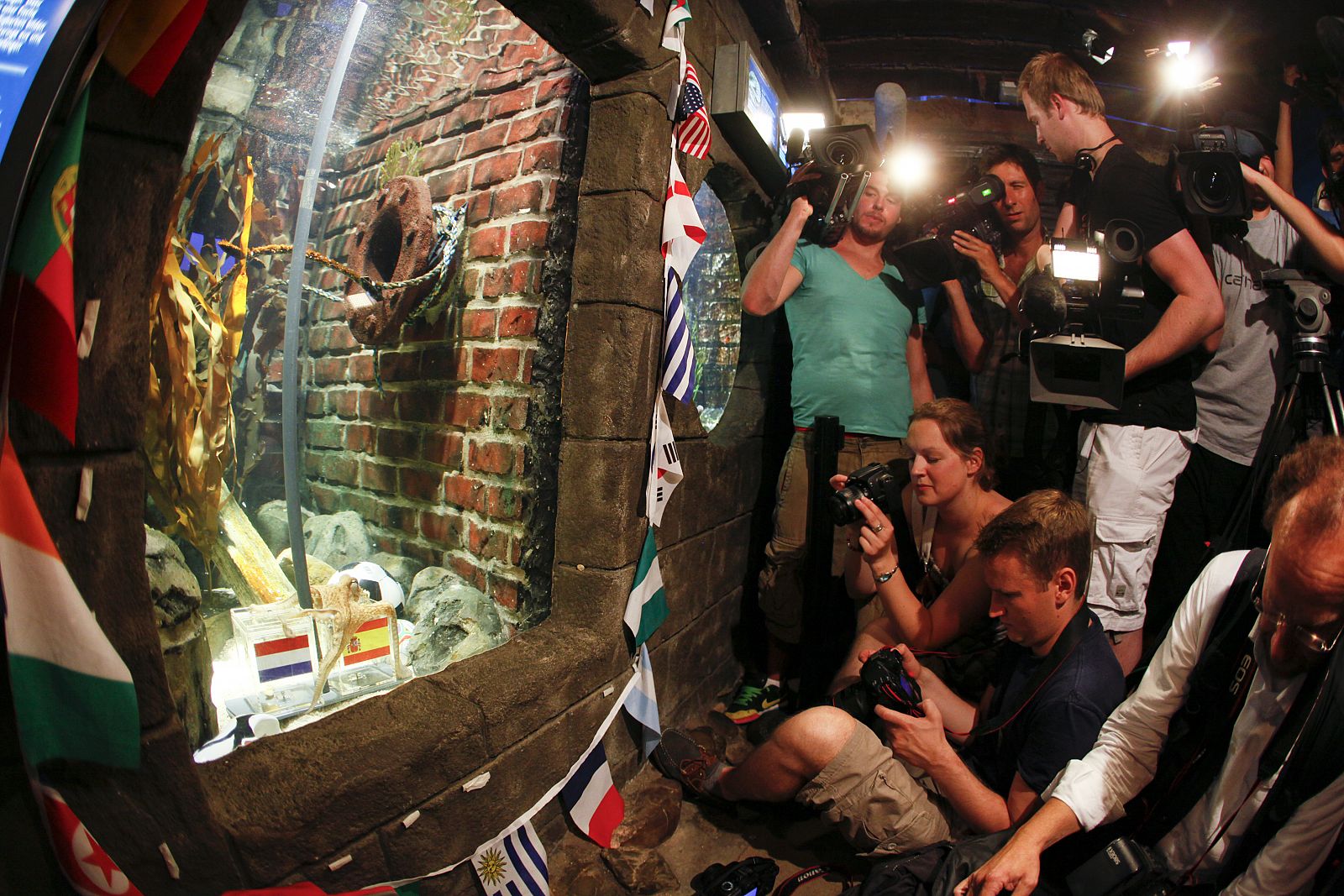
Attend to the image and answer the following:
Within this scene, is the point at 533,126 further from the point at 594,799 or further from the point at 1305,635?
the point at 1305,635

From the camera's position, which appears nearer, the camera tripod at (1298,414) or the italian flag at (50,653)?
the italian flag at (50,653)

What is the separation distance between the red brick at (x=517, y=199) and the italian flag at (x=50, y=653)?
1.59m

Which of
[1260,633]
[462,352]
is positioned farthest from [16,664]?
[1260,633]

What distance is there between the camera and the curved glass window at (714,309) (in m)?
3.67

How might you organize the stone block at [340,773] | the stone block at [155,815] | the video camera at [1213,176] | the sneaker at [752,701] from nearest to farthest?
the stone block at [155,815], the stone block at [340,773], the video camera at [1213,176], the sneaker at [752,701]

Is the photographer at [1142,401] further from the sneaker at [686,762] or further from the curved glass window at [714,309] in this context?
the curved glass window at [714,309]

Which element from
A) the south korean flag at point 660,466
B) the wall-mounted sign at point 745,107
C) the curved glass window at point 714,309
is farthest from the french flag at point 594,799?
the wall-mounted sign at point 745,107

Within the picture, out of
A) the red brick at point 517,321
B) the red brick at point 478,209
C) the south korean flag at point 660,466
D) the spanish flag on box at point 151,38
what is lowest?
the south korean flag at point 660,466

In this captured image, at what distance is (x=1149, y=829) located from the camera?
1.45 meters

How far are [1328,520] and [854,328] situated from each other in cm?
178

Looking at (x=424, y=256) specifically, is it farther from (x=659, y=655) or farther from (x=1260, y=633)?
(x=1260, y=633)

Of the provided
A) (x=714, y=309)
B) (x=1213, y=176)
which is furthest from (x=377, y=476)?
(x=1213, y=176)

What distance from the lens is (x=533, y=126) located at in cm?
214

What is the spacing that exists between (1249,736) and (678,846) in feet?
4.91
